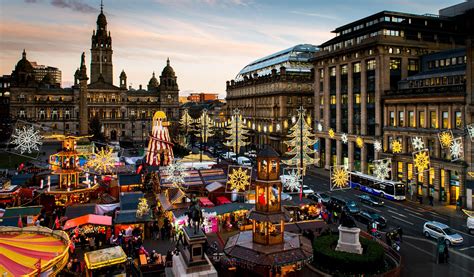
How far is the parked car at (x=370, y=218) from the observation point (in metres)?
38.1

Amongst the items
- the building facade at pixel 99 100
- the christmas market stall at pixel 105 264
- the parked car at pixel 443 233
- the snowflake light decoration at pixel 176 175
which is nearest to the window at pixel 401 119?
the parked car at pixel 443 233

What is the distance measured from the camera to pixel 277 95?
3812 inches

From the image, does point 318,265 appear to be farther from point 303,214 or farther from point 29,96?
point 29,96

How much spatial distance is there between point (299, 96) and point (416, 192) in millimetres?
47083

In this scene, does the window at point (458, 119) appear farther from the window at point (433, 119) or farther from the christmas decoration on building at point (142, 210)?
the christmas decoration on building at point (142, 210)

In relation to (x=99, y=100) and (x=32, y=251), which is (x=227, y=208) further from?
(x=99, y=100)

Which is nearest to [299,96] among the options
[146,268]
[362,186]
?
[362,186]

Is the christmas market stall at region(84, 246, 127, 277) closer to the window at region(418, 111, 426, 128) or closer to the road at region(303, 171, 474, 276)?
the road at region(303, 171, 474, 276)

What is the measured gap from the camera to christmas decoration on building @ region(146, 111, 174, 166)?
5923 cm

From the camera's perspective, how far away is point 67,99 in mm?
143625

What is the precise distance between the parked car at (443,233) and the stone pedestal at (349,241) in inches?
388

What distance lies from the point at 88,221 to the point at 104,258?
41.0 ft

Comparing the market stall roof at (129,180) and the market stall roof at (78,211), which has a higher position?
the market stall roof at (129,180)

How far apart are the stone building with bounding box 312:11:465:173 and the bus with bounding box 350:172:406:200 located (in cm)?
601
